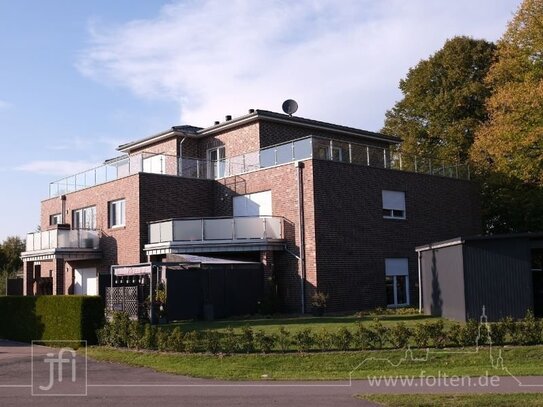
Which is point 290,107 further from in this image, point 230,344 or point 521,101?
point 230,344

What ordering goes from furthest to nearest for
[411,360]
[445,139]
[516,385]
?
[445,139], [411,360], [516,385]

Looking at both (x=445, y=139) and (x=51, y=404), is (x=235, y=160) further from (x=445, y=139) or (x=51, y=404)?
(x=51, y=404)

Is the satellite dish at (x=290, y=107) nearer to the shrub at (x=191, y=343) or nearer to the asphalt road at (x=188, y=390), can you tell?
the shrub at (x=191, y=343)

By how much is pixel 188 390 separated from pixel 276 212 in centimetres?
1781

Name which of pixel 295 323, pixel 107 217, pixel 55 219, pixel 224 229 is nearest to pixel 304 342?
pixel 295 323

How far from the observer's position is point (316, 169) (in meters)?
28.7

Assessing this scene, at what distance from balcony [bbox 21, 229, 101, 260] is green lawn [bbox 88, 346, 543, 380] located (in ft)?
61.2

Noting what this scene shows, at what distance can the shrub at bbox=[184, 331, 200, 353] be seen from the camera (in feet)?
55.1

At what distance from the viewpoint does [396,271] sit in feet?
102

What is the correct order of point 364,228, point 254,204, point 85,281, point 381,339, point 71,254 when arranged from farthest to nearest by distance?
point 85,281 < point 71,254 < point 254,204 < point 364,228 < point 381,339

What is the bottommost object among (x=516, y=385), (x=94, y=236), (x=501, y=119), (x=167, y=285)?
(x=516, y=385)

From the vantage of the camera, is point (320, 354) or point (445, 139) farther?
point (445, 139)

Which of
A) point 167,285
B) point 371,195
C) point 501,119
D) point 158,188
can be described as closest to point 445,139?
point 501,119

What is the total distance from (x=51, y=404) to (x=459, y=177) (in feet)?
92.4
